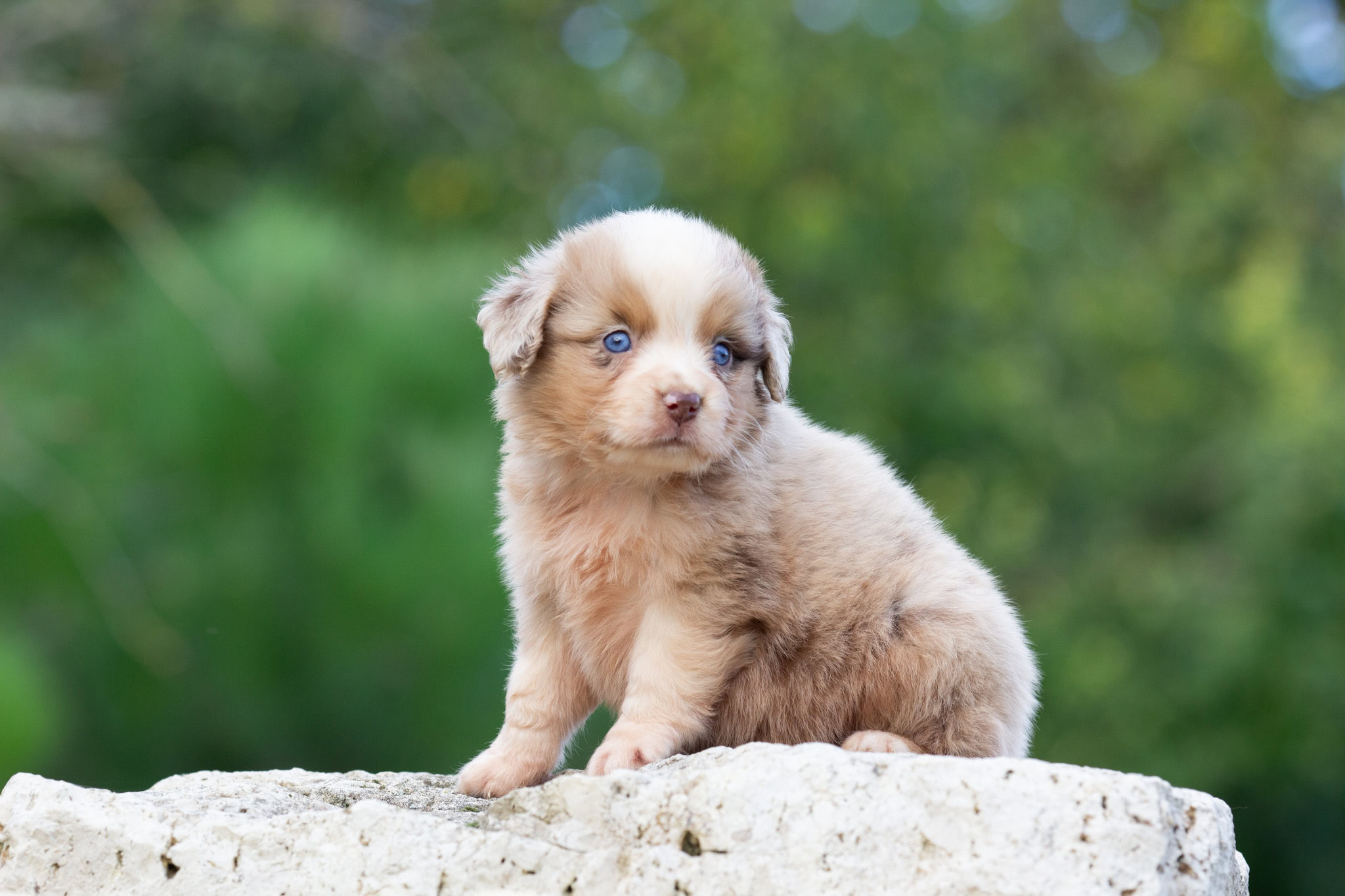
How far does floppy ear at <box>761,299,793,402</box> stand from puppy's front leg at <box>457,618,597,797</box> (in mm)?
1116

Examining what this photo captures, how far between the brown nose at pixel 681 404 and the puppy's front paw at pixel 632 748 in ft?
3.12

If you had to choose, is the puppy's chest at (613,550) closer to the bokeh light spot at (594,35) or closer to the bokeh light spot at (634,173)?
the bokeh light spot at (634,173)

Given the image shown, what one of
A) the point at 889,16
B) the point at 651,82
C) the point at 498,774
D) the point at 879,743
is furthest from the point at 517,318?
the point at 889,16

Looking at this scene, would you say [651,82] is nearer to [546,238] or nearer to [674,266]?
[546,238]

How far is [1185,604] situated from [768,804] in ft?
40.5

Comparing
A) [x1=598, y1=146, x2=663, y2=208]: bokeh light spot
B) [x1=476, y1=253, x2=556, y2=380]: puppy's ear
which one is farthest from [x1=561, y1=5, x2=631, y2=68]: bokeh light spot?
[x1=476, y1=253, x2=556, y2=380]: puppy's ear

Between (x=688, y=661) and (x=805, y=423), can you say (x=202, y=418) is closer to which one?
(x=805, y=423)

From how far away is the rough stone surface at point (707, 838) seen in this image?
3.78 m

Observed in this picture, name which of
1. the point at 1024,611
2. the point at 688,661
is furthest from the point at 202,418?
the point at 1024,611

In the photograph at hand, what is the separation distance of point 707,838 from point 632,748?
624 millimetres

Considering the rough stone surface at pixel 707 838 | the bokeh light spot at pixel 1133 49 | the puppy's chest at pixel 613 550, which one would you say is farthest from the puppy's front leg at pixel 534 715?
the bokeh light spot at pixel 1133 49

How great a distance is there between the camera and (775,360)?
5215 mm

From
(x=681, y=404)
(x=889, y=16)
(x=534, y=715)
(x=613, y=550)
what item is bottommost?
(x=534, y=715)

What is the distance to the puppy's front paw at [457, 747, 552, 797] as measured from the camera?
483cm
